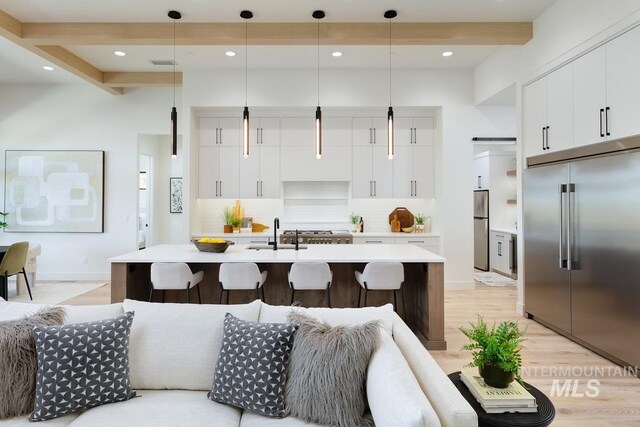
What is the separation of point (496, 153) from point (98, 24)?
702 cm

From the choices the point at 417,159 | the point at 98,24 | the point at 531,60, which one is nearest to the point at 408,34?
the point at 531,60

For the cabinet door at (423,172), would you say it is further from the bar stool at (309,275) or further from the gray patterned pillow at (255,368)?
the gray patterned pillow at (255,368)

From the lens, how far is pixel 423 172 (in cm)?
614

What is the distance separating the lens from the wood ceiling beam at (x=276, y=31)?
435 cm

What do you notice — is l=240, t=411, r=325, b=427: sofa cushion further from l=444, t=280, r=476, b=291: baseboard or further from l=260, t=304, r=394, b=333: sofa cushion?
l=444, t=280, r=476, b=291: baseboard

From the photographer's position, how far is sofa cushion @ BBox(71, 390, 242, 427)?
1559 mm

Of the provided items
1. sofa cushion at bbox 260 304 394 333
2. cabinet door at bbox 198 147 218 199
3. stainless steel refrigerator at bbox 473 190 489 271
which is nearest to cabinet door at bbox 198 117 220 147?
cabinet door at bbox 198 147 218 199

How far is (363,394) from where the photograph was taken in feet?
5.36

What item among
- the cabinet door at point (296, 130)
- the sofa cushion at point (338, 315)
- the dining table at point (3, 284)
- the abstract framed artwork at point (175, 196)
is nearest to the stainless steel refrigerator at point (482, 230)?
the cabinet door at point (296, 130)

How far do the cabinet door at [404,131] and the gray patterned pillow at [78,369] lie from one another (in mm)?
5249

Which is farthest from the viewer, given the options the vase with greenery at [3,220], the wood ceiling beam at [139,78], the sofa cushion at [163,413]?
the vase with greenery at [3,220]

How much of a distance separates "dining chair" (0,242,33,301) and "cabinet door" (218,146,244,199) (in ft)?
8.89

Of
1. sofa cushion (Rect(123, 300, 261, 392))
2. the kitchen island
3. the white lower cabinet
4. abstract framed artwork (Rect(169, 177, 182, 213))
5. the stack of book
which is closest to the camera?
the stack of book

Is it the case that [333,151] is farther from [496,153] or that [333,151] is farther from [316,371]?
[316,371]
